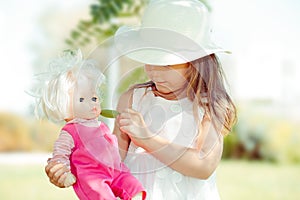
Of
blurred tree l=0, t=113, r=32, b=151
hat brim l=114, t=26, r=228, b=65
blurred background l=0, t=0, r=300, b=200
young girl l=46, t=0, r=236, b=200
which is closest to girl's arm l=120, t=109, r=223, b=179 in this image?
young girl l=46, t=0, r=236, b=200

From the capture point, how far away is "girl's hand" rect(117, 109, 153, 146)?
1054 mm

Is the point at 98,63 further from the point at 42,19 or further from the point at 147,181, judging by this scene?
the point at 42,19

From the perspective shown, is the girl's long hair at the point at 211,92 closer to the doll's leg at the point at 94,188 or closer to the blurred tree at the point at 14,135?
the doll's leg at the point at 94,188

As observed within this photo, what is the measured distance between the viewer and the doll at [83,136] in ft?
3.34

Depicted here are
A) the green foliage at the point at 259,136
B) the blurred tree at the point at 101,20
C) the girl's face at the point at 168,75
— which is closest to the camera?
the girl's face at the point at 168,75

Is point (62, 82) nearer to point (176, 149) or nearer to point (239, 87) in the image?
point (176, 149)

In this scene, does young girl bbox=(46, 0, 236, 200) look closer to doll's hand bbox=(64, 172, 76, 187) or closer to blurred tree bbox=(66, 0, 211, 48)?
doll's hand bbox=(64, 172, 76, 187)

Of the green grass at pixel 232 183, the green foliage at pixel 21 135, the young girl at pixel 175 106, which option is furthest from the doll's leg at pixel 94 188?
the green foliage at pixel 21 135

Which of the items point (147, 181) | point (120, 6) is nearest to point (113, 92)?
point (147, 181)

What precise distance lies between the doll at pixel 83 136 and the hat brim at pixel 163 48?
82 mm

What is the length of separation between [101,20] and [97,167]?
1.18 metres

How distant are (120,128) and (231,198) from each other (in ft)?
9.57

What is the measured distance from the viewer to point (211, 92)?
1.16m

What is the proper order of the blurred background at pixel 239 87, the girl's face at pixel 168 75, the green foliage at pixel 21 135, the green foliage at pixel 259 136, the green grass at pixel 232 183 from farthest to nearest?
the green foliage at pixel 259 136 < the green foliage at pixel 21 135 < the blurred background at pixel 239 87 < the green grass at pixel 232 183 < the girl's face at pixel 168 75
